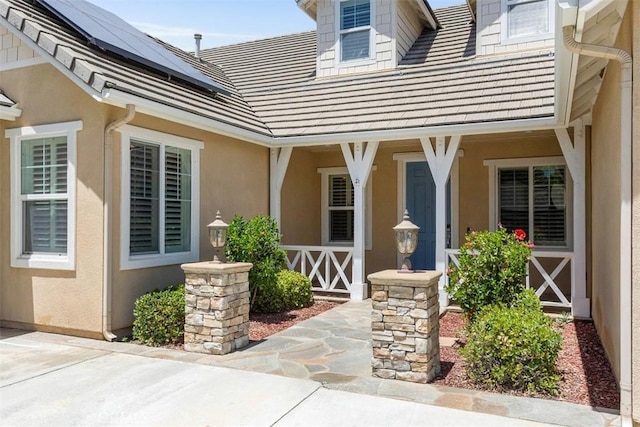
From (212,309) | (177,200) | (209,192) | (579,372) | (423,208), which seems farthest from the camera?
(423,208)

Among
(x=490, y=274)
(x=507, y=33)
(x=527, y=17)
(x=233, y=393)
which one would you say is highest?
(x=527, y=17)

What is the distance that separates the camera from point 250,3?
1187 cm

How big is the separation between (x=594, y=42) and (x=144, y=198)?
5.65 metres

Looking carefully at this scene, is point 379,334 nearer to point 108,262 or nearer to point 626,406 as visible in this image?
point 626,406

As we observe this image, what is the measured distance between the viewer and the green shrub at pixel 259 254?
24.8 feet

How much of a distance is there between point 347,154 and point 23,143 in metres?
5.14

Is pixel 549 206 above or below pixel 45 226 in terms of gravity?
above

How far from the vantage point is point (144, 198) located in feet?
22.7

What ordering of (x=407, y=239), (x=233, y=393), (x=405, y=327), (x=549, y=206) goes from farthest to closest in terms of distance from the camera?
1. (x=549, y=206)
2. (x=407, y=239)
3. (x=405, y=327)
4. (x=233, y=393)

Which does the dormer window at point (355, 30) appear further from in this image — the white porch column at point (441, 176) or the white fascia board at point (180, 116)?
the white porch column at point (441, 176)

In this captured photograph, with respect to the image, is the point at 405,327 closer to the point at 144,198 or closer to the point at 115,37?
the point at 144,198

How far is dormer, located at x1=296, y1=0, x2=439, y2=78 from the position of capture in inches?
421

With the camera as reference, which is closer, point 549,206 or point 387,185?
point 549,206

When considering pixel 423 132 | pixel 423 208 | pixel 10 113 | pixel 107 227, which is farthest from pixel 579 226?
pixel 10 113
